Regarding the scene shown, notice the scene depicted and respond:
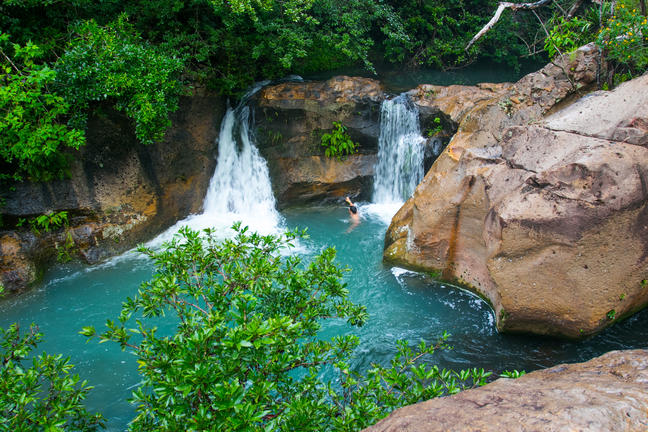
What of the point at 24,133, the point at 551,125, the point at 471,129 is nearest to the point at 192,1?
the point at 24,133

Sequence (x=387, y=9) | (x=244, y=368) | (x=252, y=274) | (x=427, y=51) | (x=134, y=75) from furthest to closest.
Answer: (x=427, y=51), (x=387, y=9), (x=134, y=75), (x=252, y=274), (x=244, y=368)

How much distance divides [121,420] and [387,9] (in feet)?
41.5

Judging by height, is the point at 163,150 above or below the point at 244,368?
above

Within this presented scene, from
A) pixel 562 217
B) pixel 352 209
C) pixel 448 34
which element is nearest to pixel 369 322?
pixel 562 217

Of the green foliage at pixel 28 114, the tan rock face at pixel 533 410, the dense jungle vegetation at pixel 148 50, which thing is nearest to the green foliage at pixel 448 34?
the dense jungle vegetation at pixel 148 50

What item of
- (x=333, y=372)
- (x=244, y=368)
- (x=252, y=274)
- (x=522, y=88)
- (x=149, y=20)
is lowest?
(x=333, y=372)

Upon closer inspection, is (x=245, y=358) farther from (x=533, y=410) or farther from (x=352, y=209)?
(x=352, y=209)

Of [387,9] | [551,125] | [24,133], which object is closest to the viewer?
[551,125]

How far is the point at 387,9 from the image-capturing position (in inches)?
552

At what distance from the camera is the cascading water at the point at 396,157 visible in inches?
469

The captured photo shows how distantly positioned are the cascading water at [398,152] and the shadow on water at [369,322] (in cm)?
228

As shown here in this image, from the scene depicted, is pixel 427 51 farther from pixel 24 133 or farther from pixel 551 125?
pixel 24 133

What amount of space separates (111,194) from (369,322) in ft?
20.2

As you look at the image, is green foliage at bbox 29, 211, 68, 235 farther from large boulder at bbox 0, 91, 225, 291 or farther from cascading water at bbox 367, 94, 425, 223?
cascading water at bbox 367, 94, 425, 223
